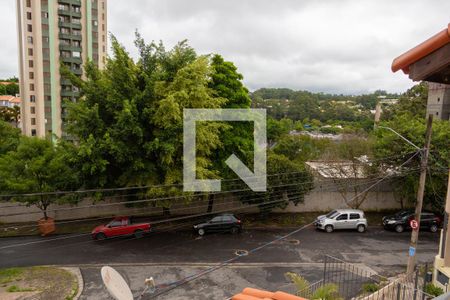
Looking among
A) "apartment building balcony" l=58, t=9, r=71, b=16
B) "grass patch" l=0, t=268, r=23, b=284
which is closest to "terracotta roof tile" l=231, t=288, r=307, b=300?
"grass patch" l=0, t=268, r=23, b=284

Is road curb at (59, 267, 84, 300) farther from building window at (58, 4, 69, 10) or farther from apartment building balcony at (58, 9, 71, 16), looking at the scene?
building window at (58, 4, 69, 10)

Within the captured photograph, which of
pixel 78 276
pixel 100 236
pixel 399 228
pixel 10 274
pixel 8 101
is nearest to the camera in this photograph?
pixel 78 276

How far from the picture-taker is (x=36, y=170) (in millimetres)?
16266

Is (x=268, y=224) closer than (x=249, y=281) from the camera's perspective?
No

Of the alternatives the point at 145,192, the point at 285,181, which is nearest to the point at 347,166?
the point at 285,181

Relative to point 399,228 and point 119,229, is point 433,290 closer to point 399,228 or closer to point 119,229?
point 399,228

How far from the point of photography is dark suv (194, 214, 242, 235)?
57.9 ft

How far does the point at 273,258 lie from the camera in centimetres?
1443

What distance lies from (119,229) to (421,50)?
647 inches

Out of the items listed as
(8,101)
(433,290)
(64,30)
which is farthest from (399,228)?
(8,101)

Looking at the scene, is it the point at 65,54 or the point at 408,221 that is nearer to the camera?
the point at 408,221

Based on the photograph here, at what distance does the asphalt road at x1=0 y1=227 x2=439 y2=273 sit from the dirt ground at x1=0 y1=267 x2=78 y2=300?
0.98m

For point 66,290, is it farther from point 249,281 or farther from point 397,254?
point 397,254

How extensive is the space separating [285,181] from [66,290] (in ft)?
40.6
